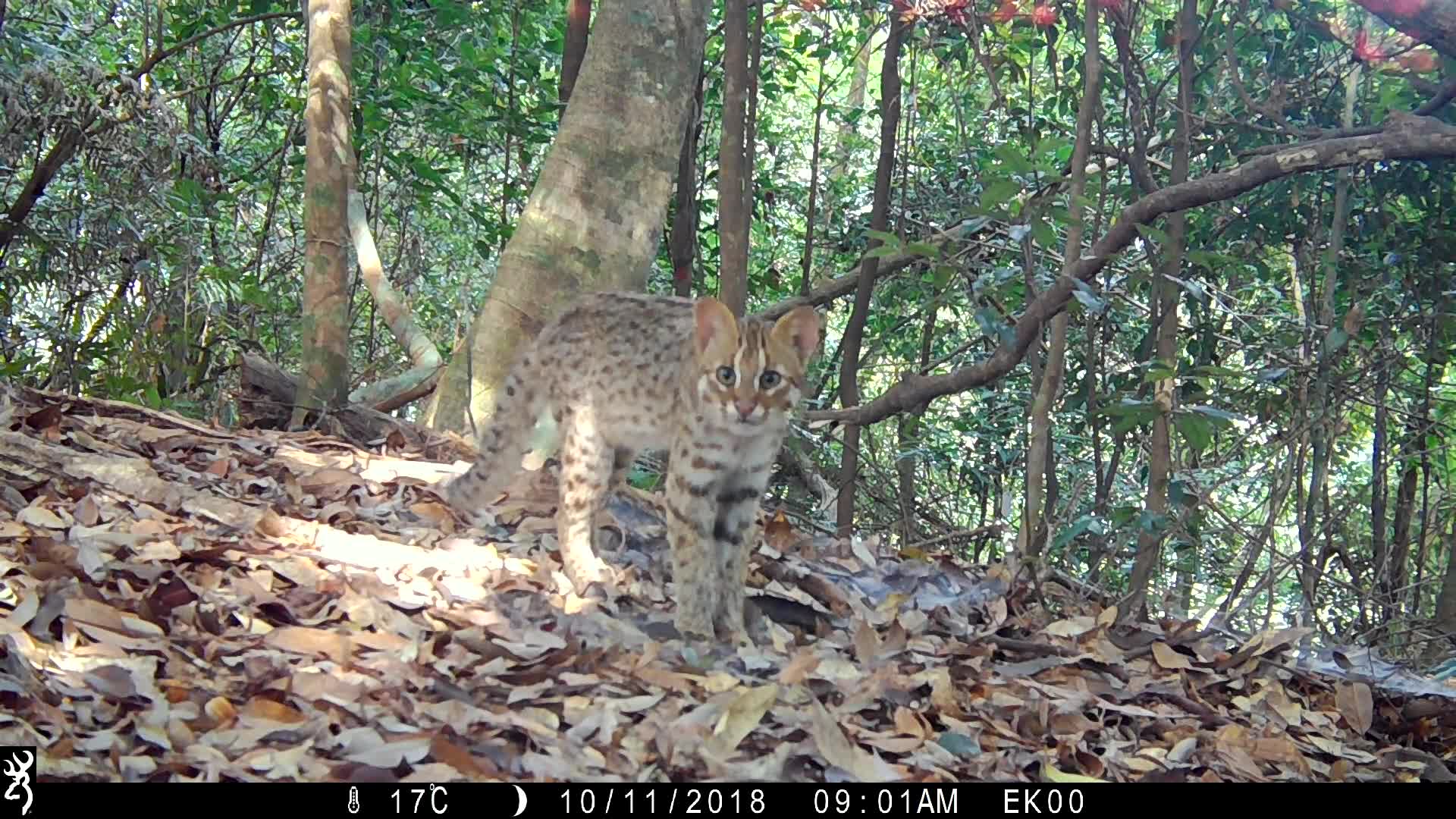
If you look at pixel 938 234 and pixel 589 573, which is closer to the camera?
pixel 589 573

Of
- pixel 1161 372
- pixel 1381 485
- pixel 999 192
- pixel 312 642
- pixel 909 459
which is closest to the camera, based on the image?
pixel 312 642

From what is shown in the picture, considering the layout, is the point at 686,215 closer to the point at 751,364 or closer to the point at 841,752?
the point at 751,364

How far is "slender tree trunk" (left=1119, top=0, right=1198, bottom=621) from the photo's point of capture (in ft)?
18.1

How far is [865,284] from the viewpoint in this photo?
718 cm

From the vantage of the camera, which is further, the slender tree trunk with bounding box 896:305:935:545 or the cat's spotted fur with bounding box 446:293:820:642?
the slender tree trunk with bounding box 896:305:935:545

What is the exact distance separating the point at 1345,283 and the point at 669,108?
3.76m

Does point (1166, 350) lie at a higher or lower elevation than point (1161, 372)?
higher

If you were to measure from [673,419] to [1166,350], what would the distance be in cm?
239

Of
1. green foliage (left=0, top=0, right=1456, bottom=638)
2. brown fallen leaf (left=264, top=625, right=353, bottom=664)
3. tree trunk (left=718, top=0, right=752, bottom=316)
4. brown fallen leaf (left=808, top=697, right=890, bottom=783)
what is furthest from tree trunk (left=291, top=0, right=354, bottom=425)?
brown fallen leaf (left=808, top=697, right=890, bottom=783)

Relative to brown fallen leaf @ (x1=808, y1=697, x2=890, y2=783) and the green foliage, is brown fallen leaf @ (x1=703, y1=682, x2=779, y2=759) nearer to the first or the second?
brown fallen leaf @ (x1=808, y1=697, x2=890, y2=783)

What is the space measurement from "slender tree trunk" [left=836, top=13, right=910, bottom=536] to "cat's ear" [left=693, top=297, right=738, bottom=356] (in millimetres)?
2451

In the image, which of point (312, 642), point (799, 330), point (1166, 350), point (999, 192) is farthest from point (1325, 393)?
point (312, 642)
